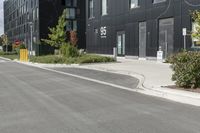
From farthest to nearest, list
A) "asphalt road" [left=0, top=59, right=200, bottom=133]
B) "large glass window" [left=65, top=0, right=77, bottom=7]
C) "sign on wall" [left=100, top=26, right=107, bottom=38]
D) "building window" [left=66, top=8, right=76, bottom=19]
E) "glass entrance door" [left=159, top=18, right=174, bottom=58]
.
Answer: "large glass window" [left=65, top=0, right=77, bottom=7]
"building window" [left=66, top=8, right=76, bottom=19]
"sign on wall" [left=100, top=26, right=107, bottom=38]
"glass entrance door" [left=159, top=18, right=174, bottom=58]
"asphalt road" [left=0, top=59, right=200, bottom=133]

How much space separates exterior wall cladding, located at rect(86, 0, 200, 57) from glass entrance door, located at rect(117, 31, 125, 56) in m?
0.34

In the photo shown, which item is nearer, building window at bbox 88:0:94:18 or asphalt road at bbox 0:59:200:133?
asphalt road at bbox 0:59:200:133

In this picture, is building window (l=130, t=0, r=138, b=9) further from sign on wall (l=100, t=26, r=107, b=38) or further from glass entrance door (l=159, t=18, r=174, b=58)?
sign on wall (l=100, t=26, r=107, b=38)

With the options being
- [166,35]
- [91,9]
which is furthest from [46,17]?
[166,35]

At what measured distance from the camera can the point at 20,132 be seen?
8.34m

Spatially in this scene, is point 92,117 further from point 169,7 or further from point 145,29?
point 145,29

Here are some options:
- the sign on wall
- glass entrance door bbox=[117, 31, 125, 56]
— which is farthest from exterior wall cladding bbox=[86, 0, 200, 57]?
glass entrance door bbox=[117, 31, 125, 56]

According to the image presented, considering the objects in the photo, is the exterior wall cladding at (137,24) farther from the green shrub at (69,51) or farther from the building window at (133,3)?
the green shrub at (69,51)

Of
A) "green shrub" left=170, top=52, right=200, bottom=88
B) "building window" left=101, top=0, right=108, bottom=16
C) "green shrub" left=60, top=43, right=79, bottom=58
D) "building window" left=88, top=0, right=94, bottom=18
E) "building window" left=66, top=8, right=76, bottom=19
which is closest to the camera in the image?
"green shrub" left=170, top=52, right=200, bottom=88

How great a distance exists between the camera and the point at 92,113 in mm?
10523

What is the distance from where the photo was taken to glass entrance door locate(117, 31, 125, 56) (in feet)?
131

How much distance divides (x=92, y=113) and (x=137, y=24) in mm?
26291

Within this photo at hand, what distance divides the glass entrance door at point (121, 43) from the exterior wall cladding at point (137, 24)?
34 centimetres

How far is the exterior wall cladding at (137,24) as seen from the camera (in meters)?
29.4
